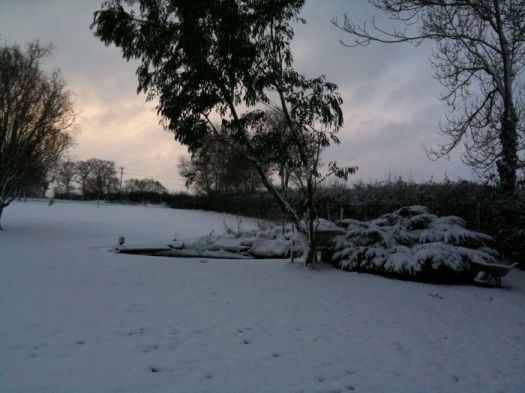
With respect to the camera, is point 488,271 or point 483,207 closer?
point 488,271

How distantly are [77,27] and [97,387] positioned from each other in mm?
9296

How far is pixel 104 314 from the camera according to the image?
463 cm

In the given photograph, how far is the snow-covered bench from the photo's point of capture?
688 cm

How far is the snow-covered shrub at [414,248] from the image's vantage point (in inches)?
283

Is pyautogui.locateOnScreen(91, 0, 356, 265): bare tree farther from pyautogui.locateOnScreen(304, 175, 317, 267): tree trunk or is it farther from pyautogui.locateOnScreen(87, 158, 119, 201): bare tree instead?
pyautogui.locateOnScreen(87, 158, 119, 201): bare tree

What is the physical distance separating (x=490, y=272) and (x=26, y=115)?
55.5 feet

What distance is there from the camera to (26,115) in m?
14.5

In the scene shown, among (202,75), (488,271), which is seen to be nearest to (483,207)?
(488,271)

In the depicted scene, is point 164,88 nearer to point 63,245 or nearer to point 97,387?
point 63,245

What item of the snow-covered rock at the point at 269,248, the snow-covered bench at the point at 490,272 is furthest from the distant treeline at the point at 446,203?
the snow-covered rock at the point at 269,248

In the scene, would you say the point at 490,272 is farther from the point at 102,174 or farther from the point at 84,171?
the point at 84,171

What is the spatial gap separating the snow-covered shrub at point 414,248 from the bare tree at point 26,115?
13.2 meters

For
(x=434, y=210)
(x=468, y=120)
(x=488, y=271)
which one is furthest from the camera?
(x=468, y=120)

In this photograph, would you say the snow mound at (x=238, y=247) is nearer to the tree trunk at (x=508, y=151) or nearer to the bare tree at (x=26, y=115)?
the tree trunk at (x=508, y=151)
